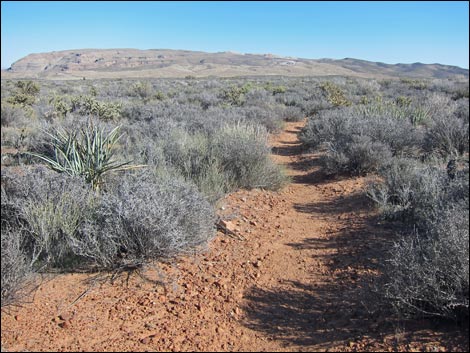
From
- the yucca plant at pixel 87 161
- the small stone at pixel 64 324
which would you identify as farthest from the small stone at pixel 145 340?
the yucca plant at pixel 87 161

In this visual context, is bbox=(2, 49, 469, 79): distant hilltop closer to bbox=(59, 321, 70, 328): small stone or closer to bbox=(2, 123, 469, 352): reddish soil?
bbox=(2, 123, 469, 352): reddish soil

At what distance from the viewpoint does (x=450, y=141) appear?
8.17 m

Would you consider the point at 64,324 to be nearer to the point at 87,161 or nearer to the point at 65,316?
the point at 65,316

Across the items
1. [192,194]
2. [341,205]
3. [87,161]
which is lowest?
[341,205]

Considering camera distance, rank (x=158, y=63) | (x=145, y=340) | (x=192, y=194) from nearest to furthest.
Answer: (x=145, y=340), (x=192, y=194), (x=158, y=63)

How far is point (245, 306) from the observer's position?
3.61 metres

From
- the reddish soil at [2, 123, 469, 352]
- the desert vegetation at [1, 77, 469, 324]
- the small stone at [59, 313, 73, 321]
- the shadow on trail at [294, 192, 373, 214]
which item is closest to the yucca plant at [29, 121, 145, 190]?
the desert vegetation at [1, 77, 469, 324]

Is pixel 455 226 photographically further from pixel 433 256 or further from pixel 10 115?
pixel 10 115

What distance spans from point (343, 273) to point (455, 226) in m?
1.33

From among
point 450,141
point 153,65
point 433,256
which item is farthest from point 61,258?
point 153,65

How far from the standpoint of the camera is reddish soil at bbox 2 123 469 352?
296cm

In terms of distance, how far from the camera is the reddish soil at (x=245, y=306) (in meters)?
2.96

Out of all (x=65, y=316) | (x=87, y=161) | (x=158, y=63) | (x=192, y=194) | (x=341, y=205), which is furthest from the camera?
(x=158, y=63)

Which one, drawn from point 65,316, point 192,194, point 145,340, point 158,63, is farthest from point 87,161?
point 158,63
